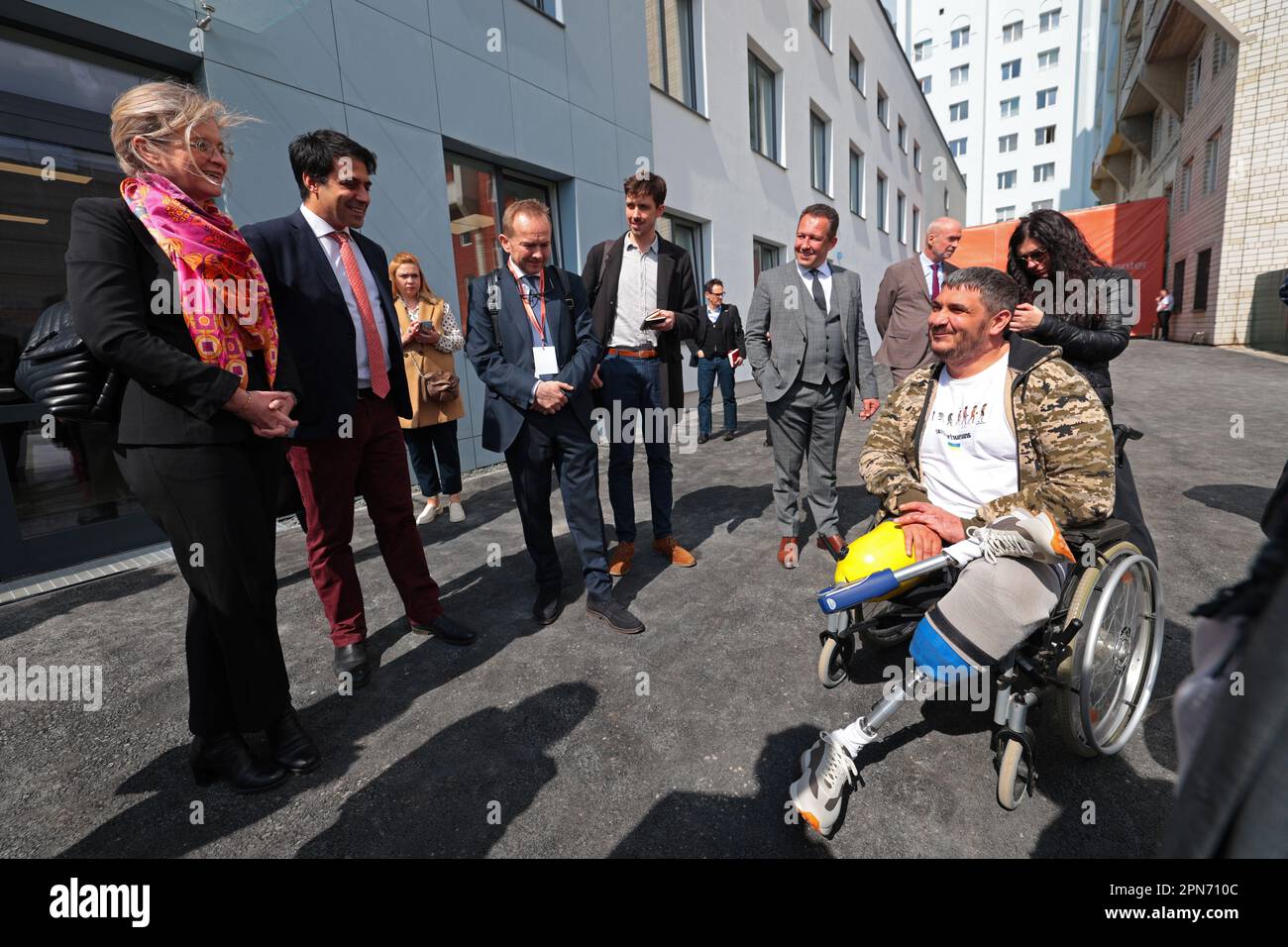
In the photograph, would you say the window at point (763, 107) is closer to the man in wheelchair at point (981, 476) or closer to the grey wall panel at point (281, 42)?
the grey wall panel at point (281, 42)

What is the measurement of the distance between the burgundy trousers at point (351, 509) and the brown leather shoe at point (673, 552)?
5.39 ft

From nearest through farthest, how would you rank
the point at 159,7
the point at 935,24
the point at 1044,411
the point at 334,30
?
the point at 1044,411 → the point at 159,7 → the point at 334,30 → the point at 935,24

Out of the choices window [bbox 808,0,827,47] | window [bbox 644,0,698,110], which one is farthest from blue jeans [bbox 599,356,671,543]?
window [bbox 808,0,827,47]

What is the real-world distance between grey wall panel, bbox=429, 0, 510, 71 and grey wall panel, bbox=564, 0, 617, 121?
3.87ft

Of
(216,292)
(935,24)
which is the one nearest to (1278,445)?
(216,292)

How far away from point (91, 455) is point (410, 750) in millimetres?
3926

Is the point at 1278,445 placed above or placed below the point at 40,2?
below

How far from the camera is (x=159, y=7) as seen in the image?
4336 mm

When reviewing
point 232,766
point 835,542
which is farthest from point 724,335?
point 232,766

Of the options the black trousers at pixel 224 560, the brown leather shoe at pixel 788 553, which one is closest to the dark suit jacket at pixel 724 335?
the brown leather shoe at pixel 788 553

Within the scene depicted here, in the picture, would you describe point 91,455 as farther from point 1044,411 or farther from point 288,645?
point 1044,411

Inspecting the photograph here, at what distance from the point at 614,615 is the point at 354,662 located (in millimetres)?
1276

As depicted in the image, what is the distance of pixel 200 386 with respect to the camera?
1.83 meters

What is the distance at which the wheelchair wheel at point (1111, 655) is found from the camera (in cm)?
193
